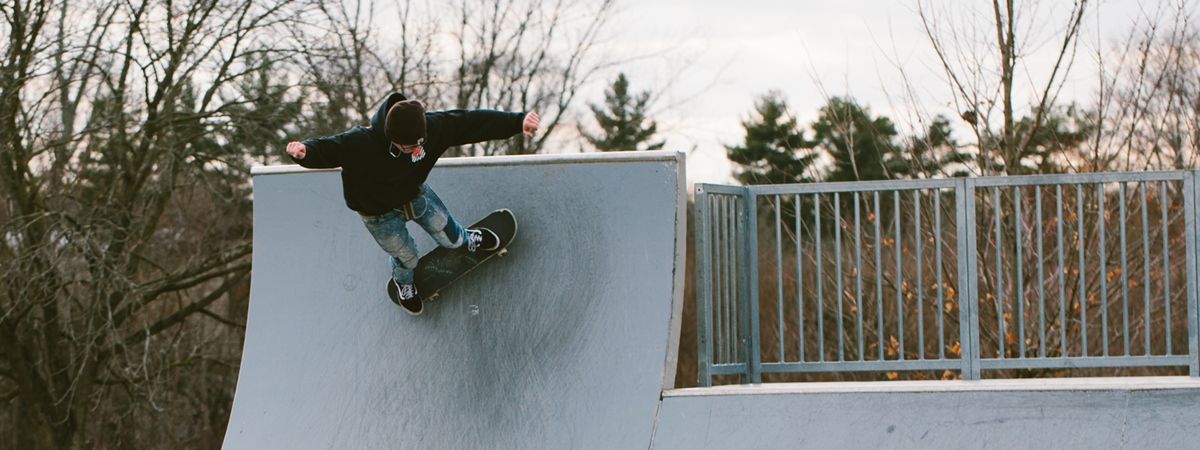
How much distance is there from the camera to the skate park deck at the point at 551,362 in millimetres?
3598

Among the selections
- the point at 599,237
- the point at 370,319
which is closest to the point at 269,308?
the point at 370,319

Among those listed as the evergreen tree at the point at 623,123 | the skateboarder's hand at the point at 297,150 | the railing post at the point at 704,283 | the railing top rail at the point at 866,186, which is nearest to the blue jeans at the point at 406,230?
the skateboarder's hand at the point at 297,150

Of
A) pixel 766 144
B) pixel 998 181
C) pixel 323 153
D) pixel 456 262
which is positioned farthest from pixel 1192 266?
pixel 766 144

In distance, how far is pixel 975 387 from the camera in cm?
368

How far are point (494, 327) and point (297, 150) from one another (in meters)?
1.39

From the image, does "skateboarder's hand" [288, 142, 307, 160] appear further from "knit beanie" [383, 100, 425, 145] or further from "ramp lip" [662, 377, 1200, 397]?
"ramp lip" [662, 377, 1200, 397]

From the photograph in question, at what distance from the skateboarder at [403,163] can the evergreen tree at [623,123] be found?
15.1 m

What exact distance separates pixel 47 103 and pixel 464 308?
29.5ft

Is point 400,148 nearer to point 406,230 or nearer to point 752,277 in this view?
point 406,230

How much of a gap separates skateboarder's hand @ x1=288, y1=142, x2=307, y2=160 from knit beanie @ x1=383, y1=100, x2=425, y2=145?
363mm

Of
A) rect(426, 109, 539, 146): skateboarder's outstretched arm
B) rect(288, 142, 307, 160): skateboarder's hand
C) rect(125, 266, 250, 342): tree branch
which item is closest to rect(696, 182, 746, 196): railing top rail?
rect(426, 109, 539, 146): skateboarder's outstretched arm

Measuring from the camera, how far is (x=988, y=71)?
21.5 feet

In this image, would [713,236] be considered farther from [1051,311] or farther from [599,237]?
[1051,311]

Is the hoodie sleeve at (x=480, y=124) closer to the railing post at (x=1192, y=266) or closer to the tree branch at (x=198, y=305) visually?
the railing post at (x=1192, y=266)
